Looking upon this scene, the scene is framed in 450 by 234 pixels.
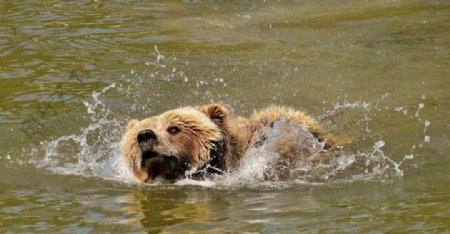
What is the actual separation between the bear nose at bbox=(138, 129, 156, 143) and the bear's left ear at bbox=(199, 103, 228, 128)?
3.13 ft

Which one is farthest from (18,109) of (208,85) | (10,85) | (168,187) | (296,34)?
(296,34)

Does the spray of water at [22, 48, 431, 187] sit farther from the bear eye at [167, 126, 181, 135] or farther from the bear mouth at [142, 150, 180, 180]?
the bear eye at [167, 126, 181, 135]

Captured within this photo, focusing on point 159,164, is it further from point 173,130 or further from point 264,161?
point 264,161

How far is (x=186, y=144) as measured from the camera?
31.0 ft

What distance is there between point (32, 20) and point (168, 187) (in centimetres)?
957

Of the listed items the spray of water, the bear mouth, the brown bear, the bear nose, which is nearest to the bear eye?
the brown bear

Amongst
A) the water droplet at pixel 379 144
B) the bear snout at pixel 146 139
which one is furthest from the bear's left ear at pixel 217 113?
the water droplet at pixel 379 144

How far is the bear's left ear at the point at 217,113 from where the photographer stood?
9750 mm

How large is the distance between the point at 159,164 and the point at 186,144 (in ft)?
1.15

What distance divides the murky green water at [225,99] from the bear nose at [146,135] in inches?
22.2

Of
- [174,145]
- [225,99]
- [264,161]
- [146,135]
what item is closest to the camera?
[146,135]

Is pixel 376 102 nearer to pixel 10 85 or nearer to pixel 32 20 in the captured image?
pixel 10 85

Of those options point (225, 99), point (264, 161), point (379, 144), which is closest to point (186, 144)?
point (264, 161)

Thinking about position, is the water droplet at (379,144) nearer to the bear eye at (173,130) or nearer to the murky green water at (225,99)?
the murky green water at (225,99)
